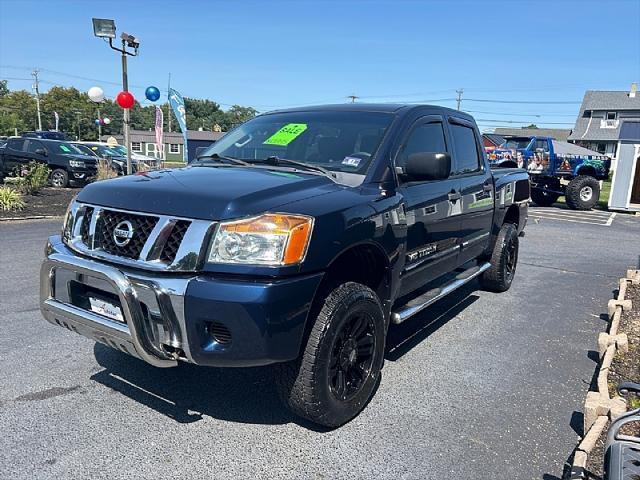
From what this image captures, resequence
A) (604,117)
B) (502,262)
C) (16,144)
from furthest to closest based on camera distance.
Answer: (604,117)
(16,144)
(502,262)

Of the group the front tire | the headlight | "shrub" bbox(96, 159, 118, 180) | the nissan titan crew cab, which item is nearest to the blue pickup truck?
"shrub" bbox(96, 159, 118, 180)

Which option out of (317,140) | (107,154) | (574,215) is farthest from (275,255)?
(107,154)

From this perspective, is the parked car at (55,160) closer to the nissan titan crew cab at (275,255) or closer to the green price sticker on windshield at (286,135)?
the nissan titan crew cab at (275,255)

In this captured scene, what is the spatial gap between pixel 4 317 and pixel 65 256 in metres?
2.38

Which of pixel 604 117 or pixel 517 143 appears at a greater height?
pixel 604 117

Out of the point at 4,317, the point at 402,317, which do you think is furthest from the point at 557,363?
the point at 4,317

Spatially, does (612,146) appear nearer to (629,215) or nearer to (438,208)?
(629,215)

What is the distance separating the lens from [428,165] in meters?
3.45

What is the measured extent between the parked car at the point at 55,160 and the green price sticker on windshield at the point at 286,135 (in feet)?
48.8

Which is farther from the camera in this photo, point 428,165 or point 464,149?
point 464,149

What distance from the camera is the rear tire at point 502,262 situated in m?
6.01

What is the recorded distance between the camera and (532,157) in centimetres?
1717

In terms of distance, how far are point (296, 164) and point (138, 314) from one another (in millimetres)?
1512

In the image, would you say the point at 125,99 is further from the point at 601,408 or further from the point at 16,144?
the point at 601,408
